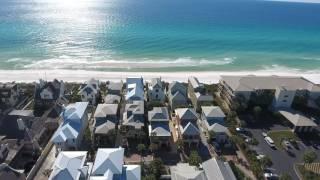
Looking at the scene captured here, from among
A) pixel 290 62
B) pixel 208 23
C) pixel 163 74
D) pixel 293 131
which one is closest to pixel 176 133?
pixel 293 131

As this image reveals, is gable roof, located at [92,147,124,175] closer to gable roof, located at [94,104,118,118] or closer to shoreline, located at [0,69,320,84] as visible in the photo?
gable roof, located at [94,104,118,118]

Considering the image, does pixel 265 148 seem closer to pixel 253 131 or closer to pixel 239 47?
pixel 253 131

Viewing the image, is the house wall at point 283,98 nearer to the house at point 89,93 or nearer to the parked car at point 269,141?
the parked car at point 269,141

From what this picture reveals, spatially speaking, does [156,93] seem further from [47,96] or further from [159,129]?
[47,96]

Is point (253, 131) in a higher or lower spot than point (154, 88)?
lower

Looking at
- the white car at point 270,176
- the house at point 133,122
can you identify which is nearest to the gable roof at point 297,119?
the white car at point 270,176

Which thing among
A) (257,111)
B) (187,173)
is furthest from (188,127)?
(257,111)

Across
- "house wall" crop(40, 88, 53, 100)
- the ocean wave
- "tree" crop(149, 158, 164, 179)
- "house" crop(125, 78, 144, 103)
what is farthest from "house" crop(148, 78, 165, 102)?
the ocean wave
